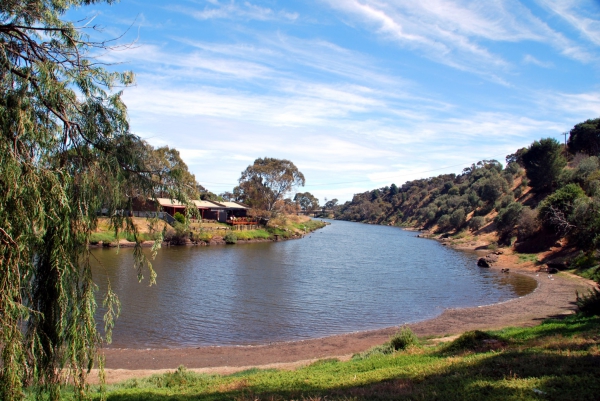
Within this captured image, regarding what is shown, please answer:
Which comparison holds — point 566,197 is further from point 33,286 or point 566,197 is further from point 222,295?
point 33,286

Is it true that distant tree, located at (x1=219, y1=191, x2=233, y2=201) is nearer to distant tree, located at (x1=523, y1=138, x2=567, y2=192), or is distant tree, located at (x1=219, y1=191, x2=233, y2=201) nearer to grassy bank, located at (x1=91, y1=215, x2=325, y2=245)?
grassy bank, located at (x1=91, y1=215, x2=325, y2=245)

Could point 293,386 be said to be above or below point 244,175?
below

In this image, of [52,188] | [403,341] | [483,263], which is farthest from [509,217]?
[52,188]

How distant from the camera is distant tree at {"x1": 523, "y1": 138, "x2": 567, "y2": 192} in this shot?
55.5 metres

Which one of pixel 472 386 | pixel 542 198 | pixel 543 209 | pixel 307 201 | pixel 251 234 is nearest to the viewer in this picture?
pixel 472 386

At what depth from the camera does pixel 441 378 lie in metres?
7.71

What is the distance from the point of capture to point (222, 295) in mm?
23922

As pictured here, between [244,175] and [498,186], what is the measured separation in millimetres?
44420

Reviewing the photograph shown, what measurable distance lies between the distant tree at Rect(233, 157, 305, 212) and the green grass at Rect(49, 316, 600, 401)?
63112mm

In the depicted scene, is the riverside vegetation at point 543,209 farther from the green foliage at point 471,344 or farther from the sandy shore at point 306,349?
the green foliage at point 471,344

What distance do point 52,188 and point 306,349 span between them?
1189 cm

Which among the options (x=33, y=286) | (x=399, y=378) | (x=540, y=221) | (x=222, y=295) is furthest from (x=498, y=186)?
(x=33, y=286)

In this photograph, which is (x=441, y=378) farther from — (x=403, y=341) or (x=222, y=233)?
(x=222, y=233)

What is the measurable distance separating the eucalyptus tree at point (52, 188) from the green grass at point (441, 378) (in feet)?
9.52
